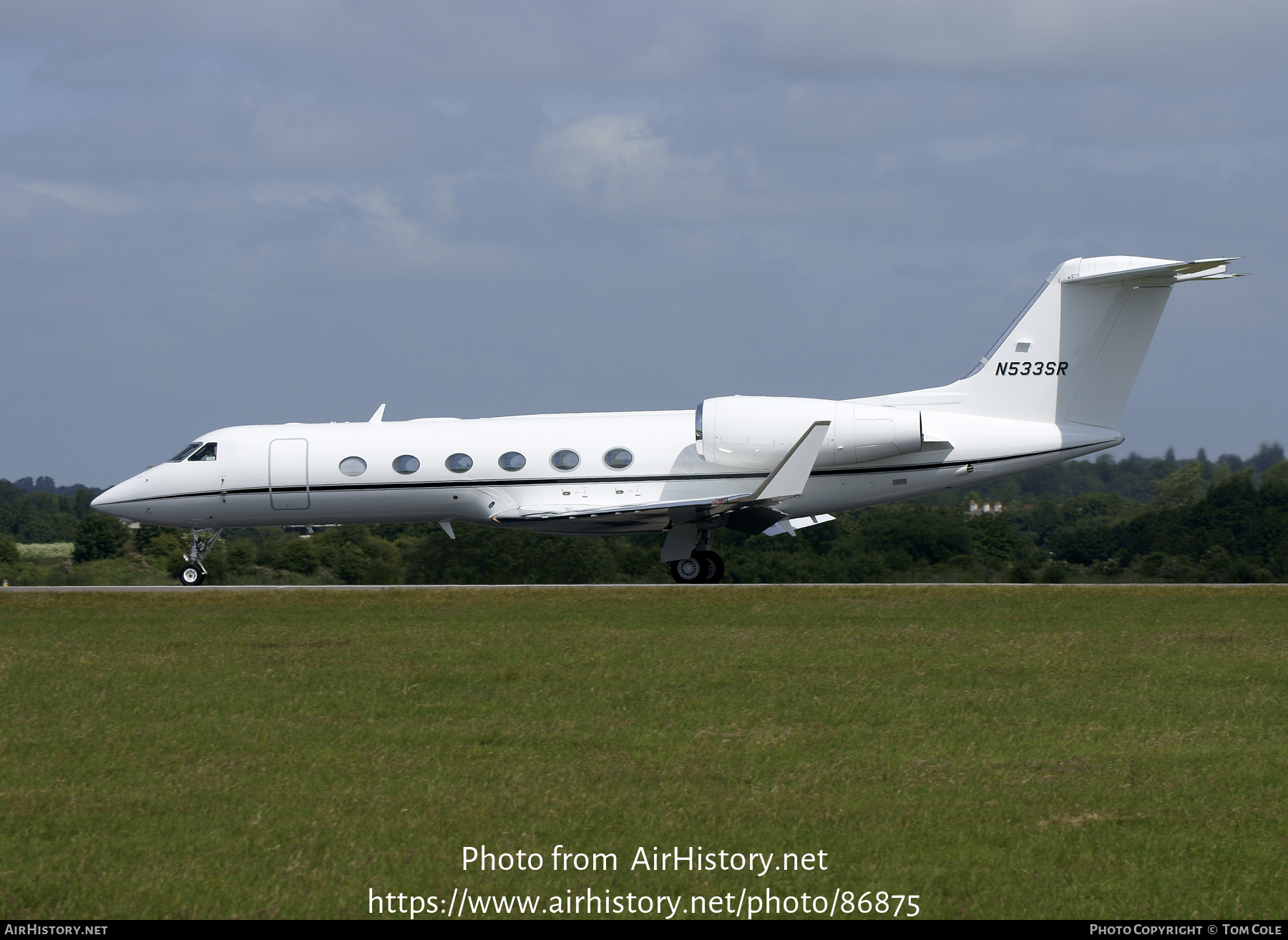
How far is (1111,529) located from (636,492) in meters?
19.5

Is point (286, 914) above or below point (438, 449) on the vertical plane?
below

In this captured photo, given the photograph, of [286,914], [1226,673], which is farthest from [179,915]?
[1226,673]

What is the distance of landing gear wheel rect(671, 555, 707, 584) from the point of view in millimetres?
24734

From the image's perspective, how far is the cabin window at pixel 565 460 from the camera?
2400cm

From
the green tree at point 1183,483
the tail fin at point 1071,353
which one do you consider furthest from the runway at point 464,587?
the green tree at point 1183,483

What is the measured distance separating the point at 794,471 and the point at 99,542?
855 inches

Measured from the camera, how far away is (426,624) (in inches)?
723

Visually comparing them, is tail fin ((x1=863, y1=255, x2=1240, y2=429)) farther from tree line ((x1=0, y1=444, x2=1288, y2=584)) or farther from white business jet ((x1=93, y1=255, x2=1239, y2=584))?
tree line ((x1=0, y1=444, x2=1288, y2=584))

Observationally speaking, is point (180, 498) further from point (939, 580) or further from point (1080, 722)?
point (1080, 722)

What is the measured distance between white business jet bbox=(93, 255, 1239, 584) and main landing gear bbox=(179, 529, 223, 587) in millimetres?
1060

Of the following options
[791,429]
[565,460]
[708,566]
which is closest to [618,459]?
[565,460]

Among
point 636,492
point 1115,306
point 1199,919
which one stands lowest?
point 1199,919

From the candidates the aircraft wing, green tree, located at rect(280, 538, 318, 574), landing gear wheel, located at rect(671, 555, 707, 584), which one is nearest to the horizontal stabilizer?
the aircraft wing
